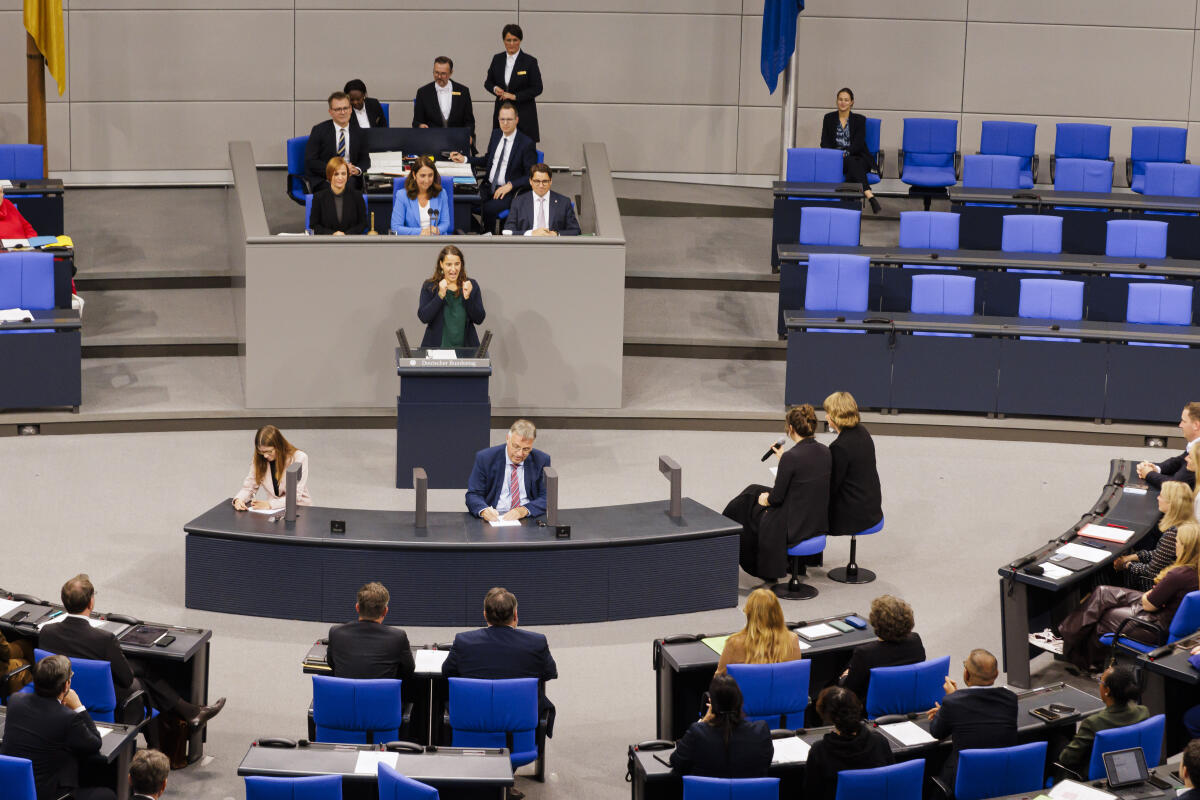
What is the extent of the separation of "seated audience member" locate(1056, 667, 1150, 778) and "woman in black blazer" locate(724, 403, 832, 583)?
8.62 ft

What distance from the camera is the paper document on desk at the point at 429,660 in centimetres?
656

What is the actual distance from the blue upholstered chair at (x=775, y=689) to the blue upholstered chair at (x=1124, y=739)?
1.16m

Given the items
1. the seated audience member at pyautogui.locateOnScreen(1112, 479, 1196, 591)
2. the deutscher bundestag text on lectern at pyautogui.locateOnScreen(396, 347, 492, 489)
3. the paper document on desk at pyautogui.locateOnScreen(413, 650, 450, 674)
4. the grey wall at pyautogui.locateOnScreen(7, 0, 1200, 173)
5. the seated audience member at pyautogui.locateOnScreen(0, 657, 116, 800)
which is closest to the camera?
the seated audience member at pyautogui.locateOnScreen(0, 657, 116, 800)

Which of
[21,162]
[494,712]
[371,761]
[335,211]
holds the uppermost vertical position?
[21,162]

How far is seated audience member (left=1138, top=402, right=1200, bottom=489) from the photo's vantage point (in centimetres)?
870

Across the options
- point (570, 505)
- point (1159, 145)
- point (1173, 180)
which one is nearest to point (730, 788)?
A: point (570, 505)

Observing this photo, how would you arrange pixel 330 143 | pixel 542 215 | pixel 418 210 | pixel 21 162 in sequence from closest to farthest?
pixel 418 210 < pixel 542 215 < pixel 330 143 < pixel 21 162

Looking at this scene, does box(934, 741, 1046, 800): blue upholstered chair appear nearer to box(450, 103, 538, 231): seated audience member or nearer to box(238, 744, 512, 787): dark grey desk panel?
box(238, 744, 512, 787): dark grey desk panel

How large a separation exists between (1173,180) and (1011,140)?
1.92 m

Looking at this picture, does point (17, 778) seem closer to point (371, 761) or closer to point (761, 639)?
point (371, 761)

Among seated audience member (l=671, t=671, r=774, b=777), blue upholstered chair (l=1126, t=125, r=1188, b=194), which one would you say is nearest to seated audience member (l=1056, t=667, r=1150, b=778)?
seated audience member (l=671, t=671, r=774, b=777)

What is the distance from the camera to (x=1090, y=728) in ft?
20.1

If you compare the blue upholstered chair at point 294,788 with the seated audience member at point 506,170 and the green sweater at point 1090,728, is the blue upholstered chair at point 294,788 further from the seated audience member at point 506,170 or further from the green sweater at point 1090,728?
the seated audience member at point 506,170

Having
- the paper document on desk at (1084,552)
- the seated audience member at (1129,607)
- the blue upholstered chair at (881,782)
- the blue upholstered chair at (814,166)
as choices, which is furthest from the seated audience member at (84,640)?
the blue upholstered chair at (814,166)
